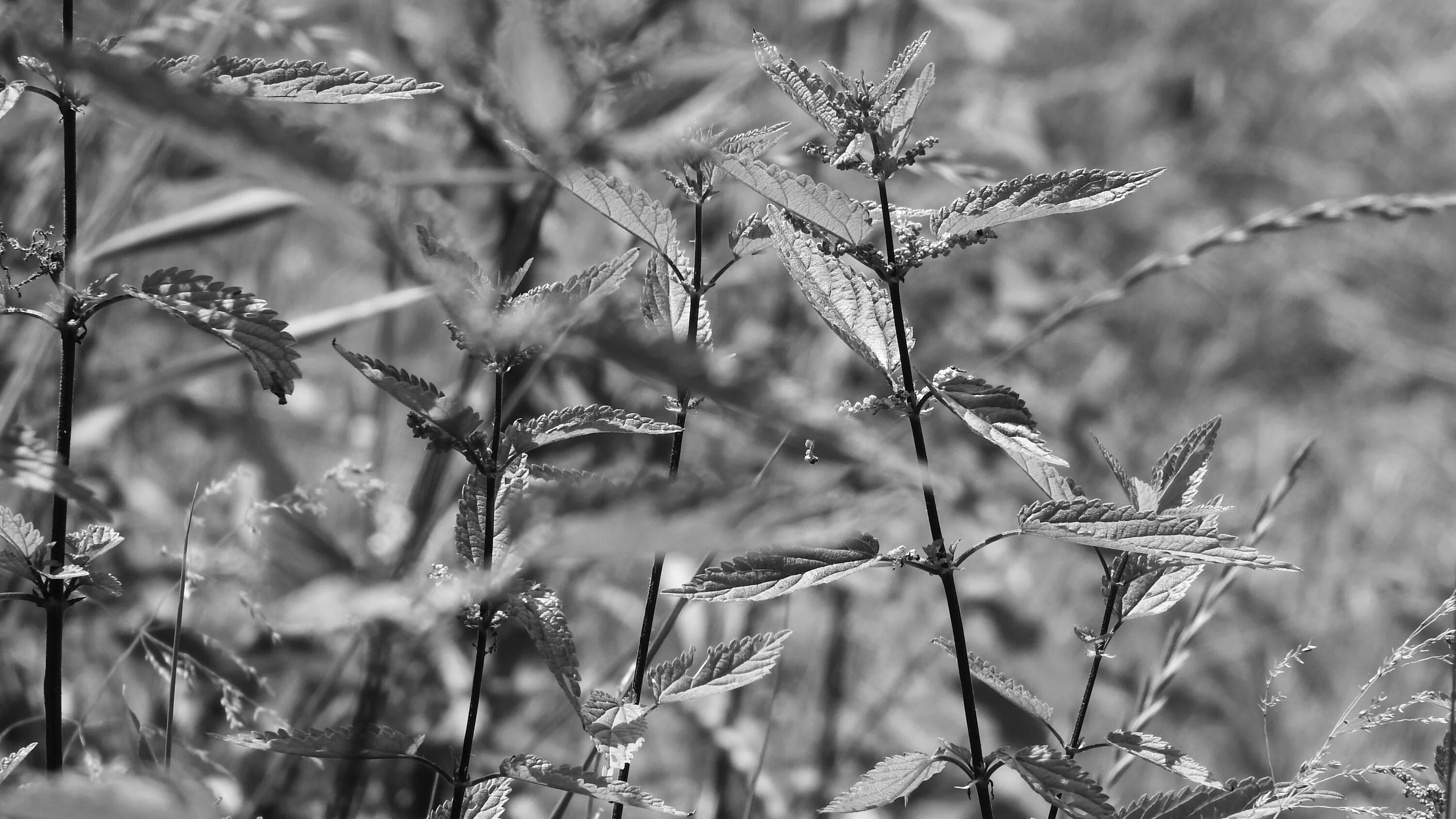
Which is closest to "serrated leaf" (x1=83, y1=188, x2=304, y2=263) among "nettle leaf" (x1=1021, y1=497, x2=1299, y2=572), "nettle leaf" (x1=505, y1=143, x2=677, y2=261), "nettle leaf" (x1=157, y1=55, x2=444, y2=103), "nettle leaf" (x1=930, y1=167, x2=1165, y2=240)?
"nettle leaf" (x1=157, y1=55, x2=444, y2=103)

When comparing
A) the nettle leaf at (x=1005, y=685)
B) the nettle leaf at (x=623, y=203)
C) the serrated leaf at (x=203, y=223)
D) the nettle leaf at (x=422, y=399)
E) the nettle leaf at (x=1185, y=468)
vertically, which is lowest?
the nettle leaf at (x=1005, y=685)

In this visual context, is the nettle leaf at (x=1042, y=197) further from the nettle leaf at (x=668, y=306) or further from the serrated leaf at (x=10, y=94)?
the serrated leaf at (x=10, y=94)

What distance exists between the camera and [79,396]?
2012mm

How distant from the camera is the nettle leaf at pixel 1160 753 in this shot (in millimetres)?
948

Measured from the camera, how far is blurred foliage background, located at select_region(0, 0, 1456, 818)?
1.28 m

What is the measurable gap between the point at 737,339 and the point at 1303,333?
248cm

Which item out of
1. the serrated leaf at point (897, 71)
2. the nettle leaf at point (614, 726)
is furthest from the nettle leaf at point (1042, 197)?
the nettle leaf at point (614, 726)

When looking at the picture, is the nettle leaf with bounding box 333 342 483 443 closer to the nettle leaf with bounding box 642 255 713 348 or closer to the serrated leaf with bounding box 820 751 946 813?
the nettle leaf with bounding box 642 255 713 348

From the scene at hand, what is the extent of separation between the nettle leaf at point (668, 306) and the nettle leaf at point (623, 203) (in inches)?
1.7

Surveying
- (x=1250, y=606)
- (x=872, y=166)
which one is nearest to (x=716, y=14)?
(x=1250, y=606)

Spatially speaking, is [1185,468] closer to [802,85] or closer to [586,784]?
[802,85]

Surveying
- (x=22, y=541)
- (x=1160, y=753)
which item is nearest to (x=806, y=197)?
(x=1160, y=753)

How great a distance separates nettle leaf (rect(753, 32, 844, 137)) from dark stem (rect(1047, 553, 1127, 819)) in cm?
44

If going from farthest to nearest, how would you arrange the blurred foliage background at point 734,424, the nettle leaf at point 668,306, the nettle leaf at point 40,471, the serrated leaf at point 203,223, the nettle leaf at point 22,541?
the serrated leaf at point 203,223
the blurred foliage background at point 734,424
the nettle leaf at point 668,306
the nettle leaf at point 22,541
the nettle leaf at point 40,471
